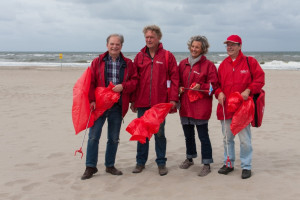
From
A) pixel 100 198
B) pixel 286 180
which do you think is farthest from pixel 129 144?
pixel 286 180

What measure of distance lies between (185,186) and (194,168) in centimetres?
64

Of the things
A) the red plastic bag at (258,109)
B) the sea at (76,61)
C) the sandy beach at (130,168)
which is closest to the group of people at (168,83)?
the red plastic bag at (258,109)

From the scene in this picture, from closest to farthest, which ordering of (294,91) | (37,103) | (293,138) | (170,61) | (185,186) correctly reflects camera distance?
1. (185,186)
2. (170,61)
3. (293,138)
4. (37,103)
5. (294,91)

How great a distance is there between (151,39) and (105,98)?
2.85 feet

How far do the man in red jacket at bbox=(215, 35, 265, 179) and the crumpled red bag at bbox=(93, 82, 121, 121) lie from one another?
1193 mm

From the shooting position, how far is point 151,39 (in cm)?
379

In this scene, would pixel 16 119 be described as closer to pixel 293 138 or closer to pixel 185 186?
pixel 185 186

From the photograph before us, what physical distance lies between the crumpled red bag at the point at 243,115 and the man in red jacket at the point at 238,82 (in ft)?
0.27

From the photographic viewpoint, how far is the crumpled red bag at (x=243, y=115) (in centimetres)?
363

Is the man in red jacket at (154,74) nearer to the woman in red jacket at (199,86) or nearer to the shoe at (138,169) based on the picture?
the woman in red jacket at (199,86)

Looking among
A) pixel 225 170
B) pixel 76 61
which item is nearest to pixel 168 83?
pixel 225 170

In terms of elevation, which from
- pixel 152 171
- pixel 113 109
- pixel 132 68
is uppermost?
pixel 132 68

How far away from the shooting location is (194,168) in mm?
4125

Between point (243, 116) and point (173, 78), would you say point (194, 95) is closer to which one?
point (173, 78)
